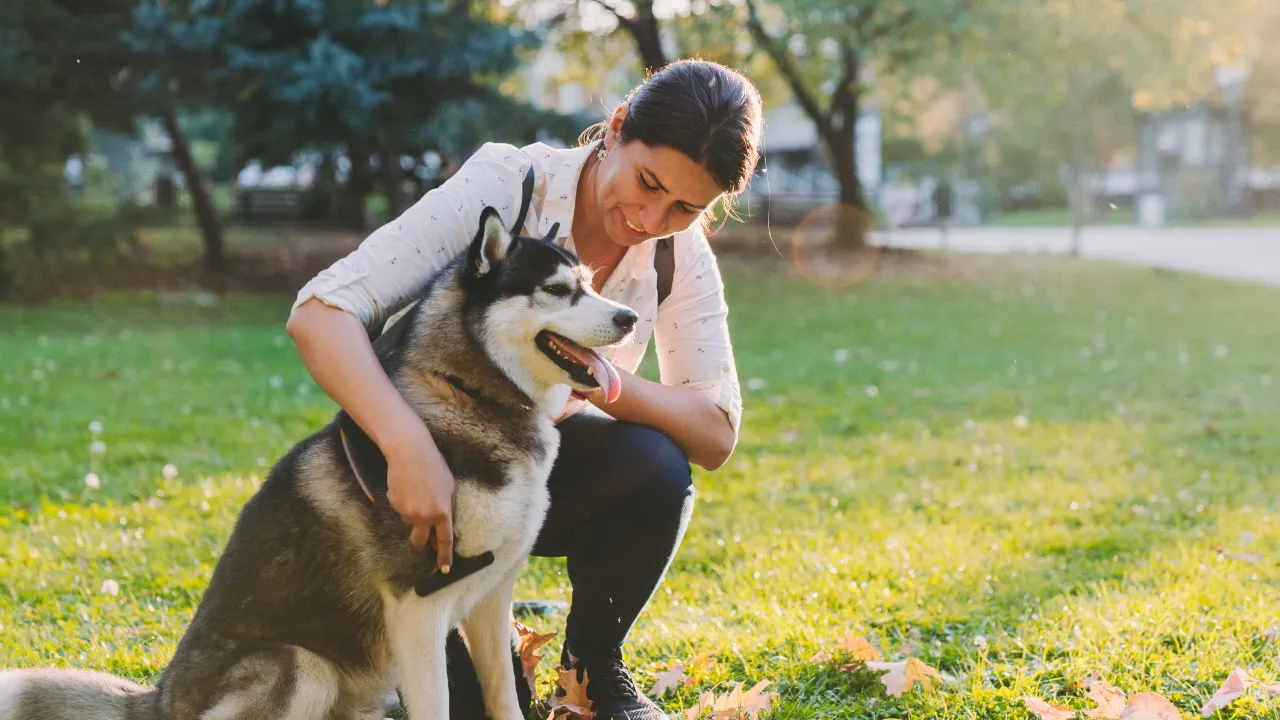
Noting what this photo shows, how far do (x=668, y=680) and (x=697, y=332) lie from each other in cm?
106

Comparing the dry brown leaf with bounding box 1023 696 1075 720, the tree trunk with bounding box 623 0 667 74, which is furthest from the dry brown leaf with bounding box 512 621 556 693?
the tree trunk with bounding box 623 0 667 74

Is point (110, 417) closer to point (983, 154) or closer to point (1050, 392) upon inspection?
point (1050, 392)

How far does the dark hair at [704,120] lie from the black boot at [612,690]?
4.51 ft

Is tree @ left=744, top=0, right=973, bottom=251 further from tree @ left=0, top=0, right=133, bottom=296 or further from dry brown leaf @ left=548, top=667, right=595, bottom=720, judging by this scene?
dry brown leaf @ left=548, top=667, right=595, bottom=720

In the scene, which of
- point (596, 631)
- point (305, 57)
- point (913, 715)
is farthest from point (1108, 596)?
point (305, 57)

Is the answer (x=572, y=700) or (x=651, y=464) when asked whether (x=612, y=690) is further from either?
(x=651, y=464)

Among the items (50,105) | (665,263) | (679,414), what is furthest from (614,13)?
(679,414)

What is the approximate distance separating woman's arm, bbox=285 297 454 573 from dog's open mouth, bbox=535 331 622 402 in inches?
14.3

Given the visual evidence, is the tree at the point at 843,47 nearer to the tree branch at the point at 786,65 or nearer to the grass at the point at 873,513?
the tree branch at the point at 786,65

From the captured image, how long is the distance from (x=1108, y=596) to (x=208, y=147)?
109ft

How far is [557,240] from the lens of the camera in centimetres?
285

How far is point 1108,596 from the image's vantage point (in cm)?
374

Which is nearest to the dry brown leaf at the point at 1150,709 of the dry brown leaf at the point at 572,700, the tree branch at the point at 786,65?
the dry brown leaf at the point at 572,700

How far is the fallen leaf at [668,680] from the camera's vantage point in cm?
313
